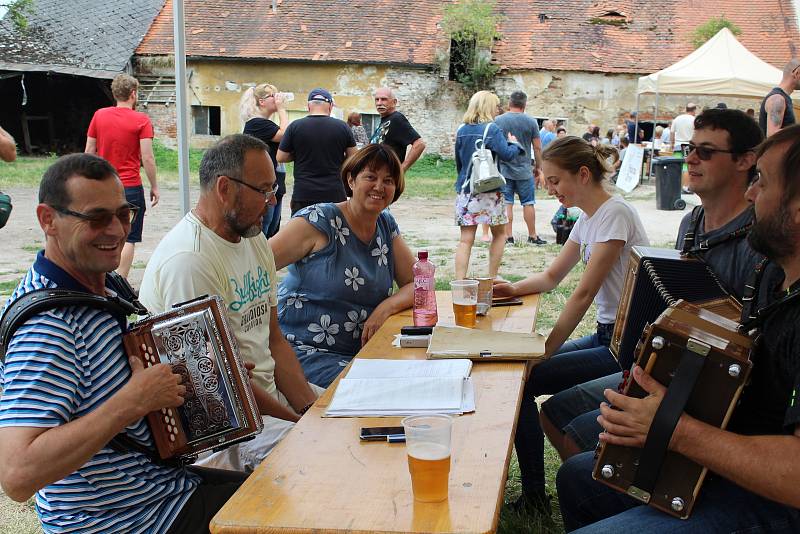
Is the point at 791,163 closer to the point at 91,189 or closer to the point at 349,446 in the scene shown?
the point at 349,446

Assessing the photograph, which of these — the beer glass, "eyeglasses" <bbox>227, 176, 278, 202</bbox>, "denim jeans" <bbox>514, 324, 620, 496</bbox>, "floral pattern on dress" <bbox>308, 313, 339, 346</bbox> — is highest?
"eyeglasses" <bbox>227, 176, 278, 202</bbox>

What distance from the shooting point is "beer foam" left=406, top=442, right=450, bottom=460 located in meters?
1.64

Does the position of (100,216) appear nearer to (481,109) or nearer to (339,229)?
(339,229)

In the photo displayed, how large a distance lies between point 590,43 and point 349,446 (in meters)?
24.9

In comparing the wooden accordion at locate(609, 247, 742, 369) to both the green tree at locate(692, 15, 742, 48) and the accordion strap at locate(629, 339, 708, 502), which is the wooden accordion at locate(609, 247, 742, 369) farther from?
the green tree at locate(692, 15, 742, 48)

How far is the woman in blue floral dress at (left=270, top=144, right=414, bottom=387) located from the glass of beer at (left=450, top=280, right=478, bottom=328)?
0.40 metres

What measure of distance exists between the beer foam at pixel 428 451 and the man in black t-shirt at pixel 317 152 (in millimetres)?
5162

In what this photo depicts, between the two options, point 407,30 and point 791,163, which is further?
point 407,30

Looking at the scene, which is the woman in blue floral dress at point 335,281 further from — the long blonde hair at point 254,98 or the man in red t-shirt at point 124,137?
the long blonde hair at point 254,98

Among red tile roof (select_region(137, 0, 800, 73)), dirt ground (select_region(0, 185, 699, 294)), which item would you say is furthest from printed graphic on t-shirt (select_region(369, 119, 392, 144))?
red tile roof (select_region(137, 0, 800, 73))

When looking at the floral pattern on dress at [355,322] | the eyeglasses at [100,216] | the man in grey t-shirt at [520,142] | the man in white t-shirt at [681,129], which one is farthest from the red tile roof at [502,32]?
the eyeglasses at [100,216]

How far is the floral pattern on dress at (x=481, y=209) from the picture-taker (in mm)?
7367

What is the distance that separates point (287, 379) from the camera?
300cm

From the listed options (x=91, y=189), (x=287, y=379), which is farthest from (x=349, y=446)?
(x=287, y=379)
